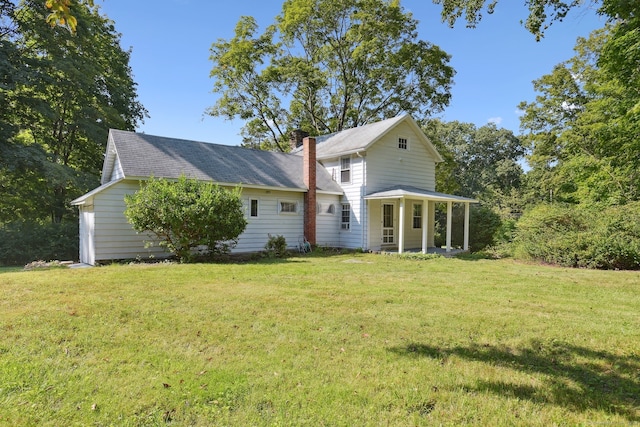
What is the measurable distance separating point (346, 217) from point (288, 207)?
117 inches

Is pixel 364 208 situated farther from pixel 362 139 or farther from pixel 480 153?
pixel 480 153

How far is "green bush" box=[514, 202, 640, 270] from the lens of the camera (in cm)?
1167

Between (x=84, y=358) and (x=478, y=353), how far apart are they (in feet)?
14.1

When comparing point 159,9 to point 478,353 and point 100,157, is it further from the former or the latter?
point 100,157

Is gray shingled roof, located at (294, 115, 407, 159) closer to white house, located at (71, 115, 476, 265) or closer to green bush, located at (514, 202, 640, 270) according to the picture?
white house, located at (71, 115, 476, 265)

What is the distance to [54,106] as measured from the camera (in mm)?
20375

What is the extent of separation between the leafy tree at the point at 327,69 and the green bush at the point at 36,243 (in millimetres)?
16359

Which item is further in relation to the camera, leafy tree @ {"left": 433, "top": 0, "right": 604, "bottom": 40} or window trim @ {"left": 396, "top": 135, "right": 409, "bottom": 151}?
window trim @ {"left": 396, "top": 135, "right": 409, "bottom": 151}

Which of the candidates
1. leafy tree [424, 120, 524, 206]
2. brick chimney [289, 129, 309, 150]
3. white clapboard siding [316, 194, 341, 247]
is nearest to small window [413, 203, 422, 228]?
white clapboard siding [316, 194, 341, 247]

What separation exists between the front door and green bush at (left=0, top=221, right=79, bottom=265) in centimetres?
1461

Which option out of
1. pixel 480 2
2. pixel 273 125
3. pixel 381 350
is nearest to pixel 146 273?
pixel 381 350

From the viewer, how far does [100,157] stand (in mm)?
23609

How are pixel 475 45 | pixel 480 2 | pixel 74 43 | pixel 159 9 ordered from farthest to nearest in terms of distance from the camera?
pixel 74 43 → pixel 475 45 → pixel 159 9 → pixel 480 2

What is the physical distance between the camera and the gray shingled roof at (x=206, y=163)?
1351 cm
